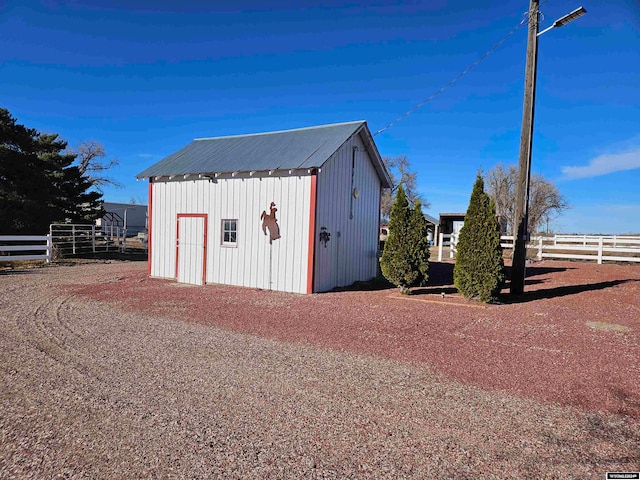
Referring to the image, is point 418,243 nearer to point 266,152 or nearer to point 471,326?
point 471,326

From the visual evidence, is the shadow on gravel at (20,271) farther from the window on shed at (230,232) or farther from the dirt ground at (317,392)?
the window on shed at (230,232)

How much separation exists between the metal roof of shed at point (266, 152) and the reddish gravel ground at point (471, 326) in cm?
353

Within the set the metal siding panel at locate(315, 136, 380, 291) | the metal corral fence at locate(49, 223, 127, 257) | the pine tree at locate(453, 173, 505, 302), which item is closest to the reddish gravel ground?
the pine tree at locate(453, 173, 505, 302)

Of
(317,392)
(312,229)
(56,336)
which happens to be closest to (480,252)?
(312,229)

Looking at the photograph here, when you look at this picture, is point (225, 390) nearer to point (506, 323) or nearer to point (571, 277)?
point (506, 323)

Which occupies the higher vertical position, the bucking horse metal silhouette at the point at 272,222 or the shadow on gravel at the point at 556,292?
the bucking horse metal silhouette at the point at 272,222

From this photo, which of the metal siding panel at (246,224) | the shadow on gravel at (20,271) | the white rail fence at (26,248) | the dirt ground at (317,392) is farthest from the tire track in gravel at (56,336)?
the white rail fence at (26,248)

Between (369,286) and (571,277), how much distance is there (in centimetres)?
701

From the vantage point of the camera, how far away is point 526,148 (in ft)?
30.7

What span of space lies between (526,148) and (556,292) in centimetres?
390

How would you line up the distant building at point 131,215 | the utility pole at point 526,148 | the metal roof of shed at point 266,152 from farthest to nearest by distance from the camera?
the distant building at point 131,215, the metal roof of shed at point 266,152, the utility pole at point 526,148

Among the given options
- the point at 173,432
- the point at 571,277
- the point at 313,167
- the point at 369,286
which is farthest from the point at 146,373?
the point at 571,277

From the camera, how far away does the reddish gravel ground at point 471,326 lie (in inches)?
176

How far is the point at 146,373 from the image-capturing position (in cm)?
449
